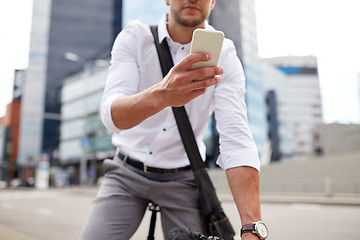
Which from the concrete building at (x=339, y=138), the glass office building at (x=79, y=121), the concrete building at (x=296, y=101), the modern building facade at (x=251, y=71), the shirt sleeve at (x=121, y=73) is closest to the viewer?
the shirt sleeve at (x=121, y=73)

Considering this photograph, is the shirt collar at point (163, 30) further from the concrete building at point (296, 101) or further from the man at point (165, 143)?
the concrete building at point (296, 101)

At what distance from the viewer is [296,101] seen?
9812 cm

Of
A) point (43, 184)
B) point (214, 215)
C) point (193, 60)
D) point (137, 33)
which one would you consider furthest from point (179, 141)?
point (43, 184)

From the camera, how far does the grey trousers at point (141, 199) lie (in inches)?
64.2

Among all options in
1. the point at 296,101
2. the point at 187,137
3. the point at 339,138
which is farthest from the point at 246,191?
the point at 296,101

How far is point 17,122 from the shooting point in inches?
2837

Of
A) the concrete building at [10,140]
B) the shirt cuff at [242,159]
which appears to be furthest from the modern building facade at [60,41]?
the shirt cuff at [242,159]

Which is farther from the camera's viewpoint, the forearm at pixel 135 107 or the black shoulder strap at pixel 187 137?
the black shoulder strap at pixel 187 137

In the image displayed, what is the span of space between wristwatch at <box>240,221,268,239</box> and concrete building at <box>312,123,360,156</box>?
28316 mm

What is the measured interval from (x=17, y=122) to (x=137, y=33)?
3088 inches

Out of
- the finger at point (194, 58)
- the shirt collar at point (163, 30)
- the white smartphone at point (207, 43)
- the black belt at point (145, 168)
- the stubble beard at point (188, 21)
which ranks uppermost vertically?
the shirt collar at point (163, 30)

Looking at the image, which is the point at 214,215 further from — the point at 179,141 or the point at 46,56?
the point at 46,56

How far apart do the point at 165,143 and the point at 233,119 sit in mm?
404

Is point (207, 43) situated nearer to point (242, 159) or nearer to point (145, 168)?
point (242, 159)
